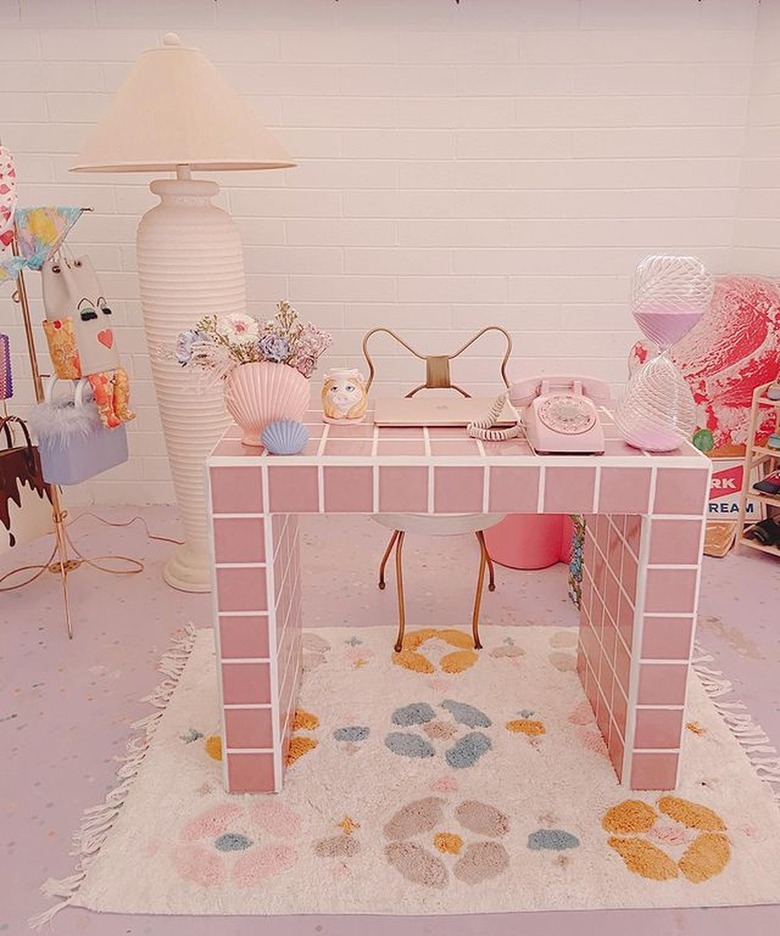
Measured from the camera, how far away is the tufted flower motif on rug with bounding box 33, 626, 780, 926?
1593 millimetres

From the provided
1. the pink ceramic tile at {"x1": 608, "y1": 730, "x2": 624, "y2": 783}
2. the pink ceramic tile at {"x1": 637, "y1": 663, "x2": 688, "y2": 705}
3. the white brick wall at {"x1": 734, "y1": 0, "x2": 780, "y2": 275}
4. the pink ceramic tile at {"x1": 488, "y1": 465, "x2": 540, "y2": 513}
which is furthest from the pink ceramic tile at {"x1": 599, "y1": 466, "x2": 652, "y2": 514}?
the white brick wall at {"x1": 734, "y1": 0, "x2": 780, "y2": 275}

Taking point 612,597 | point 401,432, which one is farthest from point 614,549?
point 401,432

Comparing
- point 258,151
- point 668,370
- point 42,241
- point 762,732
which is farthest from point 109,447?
point 762,732

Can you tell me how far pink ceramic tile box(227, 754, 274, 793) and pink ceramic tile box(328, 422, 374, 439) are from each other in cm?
68

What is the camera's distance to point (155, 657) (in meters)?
2.42

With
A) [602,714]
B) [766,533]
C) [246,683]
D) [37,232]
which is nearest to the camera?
[246,683]

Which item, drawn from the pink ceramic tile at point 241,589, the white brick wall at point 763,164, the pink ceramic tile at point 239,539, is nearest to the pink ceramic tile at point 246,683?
the pink ceramic tile at point 241,589

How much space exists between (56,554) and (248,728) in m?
1.57

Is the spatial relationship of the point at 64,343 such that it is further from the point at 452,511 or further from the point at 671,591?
the point at 671,591

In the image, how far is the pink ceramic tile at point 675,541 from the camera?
1.69 m

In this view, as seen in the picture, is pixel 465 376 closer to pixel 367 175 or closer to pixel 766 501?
pixel 367 175

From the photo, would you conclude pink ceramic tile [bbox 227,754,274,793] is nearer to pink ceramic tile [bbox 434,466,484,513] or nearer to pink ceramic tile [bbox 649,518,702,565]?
pink ceramic tile [bbox 434,466,484,513]

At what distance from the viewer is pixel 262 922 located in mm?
1538

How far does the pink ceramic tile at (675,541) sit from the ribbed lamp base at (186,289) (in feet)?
4.28
